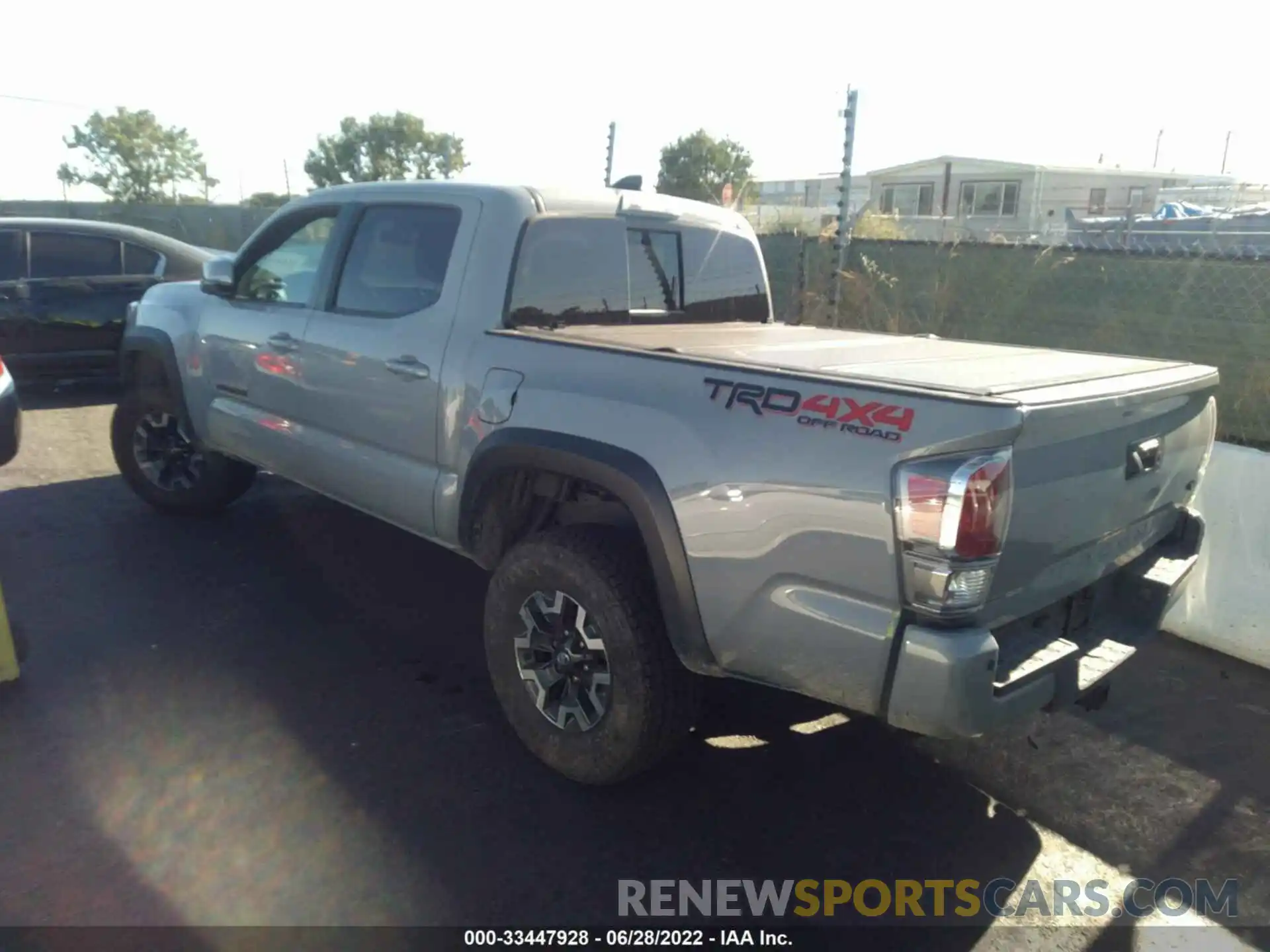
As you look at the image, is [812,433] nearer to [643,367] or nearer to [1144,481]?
[643,367]

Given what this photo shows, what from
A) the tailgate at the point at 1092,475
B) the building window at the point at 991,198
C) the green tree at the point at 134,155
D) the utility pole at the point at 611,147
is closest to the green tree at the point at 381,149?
the green tree at the point at 134,155

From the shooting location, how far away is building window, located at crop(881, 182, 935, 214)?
31.0 m

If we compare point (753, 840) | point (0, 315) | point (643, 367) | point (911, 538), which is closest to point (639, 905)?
point (753, 840)

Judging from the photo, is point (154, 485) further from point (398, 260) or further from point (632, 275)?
point (632, 275)

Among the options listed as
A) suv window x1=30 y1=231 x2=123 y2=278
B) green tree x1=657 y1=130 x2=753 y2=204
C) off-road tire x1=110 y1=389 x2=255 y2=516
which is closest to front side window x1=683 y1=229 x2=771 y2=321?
off-road tire x1=110 y1=389 x2=255 y2=516

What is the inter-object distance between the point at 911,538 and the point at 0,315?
8428 mm

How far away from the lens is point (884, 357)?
3223 mm

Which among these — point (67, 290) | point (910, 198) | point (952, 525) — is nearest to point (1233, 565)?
point (952, 525)

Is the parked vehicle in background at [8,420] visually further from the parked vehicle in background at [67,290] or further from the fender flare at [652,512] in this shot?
the parked vehicle in background at [67,290]

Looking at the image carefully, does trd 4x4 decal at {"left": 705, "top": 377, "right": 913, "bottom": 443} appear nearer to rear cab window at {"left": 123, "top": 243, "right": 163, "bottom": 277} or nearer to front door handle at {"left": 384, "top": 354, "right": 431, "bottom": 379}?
front door handle at {"left": 384, "top": 354, "right": 431, "bottom": 379}

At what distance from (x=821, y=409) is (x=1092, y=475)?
0.79 meters

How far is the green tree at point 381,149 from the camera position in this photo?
50625mm

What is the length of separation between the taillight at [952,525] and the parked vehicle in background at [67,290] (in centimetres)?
810

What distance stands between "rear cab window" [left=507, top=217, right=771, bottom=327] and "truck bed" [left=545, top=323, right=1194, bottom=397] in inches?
4.4
